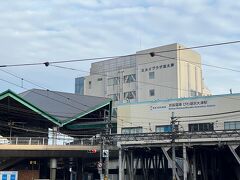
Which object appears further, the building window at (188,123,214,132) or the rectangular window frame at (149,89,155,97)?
the rectangular window frame at (149,89,155,97)

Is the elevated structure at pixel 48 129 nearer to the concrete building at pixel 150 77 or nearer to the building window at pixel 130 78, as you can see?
the concrete building at pixel 150 77

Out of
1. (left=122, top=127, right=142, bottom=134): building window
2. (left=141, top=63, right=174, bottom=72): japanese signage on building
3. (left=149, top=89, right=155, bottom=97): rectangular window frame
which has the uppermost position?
(left=141, top=63, right=174, bottom=72): japanese signage on building

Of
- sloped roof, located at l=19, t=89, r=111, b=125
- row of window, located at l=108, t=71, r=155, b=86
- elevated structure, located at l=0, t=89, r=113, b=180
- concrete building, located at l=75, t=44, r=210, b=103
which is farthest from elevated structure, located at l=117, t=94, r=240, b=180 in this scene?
row of window, located at l=108, t=71, r=155, b=86

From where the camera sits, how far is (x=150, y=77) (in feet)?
320

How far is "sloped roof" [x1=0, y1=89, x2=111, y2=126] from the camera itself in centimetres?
5690

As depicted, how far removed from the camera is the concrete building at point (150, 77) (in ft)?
306

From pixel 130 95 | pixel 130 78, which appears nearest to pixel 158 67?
pixel 130 78

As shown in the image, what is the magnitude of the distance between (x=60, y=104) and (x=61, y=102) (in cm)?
92

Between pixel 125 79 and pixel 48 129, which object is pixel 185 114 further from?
pixel 125 79

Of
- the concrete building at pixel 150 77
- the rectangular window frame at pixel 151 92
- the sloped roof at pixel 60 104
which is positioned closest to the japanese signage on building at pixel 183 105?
the sloped roof at pixel 60 104

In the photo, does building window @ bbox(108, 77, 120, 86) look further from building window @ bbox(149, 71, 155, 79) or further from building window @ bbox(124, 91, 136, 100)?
building window @ bbox(149, 71, 155, 79)

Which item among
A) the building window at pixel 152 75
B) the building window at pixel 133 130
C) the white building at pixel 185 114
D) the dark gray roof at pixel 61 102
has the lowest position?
the building window at pixel 133 130

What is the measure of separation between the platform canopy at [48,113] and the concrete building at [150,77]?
24099 millimetres

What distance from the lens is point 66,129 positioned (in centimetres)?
6247
